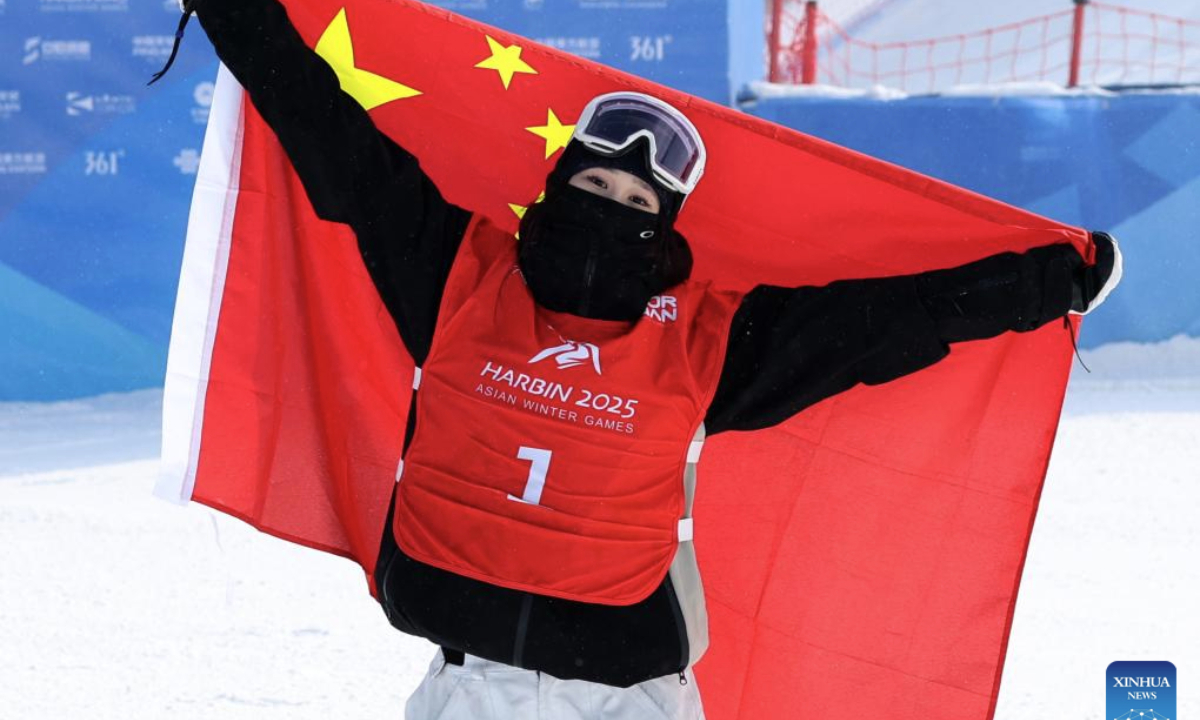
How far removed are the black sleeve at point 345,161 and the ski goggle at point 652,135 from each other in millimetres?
304

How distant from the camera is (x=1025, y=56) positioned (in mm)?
12148

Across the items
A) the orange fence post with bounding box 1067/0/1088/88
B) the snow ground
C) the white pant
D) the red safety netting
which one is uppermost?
the red safety netting

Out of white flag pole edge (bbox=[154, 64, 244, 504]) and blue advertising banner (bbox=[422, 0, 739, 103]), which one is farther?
blue advertising banner (bbox=[422, 0, 739, 103])

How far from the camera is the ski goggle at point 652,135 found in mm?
2457

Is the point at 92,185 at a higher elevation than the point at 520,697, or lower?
higher

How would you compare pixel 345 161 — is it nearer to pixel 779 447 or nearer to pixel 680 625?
pixel 680 625

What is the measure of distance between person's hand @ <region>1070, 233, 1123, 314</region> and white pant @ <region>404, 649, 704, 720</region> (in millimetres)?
1033

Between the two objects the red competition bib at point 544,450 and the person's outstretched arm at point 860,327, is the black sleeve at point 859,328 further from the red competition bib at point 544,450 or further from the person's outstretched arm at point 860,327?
the red competition bib at point 544,450

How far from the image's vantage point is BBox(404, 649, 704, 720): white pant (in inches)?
87.7

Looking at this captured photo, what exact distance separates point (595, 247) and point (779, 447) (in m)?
0.86

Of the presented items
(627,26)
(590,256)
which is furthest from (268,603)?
(627,26)

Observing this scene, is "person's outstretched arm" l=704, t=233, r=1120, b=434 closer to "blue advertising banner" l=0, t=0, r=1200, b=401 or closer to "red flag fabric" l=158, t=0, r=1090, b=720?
"red flag fabric" l=158, t=0, r=1090, b=720

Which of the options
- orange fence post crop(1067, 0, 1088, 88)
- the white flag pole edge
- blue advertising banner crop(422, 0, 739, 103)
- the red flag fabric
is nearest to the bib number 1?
the red flag fabric

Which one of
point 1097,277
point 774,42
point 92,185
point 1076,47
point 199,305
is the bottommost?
point 199,305
